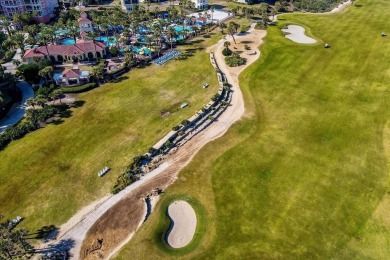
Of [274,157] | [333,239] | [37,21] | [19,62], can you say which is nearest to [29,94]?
[19,62]

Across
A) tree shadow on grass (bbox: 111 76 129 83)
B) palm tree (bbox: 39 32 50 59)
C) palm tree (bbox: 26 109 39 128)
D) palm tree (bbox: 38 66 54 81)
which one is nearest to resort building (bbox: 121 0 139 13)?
palm tree (bbox: 39 32 50 59)

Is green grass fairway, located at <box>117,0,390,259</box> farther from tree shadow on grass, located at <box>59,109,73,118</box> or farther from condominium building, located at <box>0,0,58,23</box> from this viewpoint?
condominium building, located at <box>0,0,58,23</box>

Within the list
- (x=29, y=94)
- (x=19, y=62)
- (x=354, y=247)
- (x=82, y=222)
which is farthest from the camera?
(x=19, y=62)

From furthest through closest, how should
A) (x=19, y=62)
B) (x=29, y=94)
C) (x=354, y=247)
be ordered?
(x=19, y=62) < (x=29, y=94) < (x=354, y=247)

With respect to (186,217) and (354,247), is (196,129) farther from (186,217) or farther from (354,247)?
(354,247)

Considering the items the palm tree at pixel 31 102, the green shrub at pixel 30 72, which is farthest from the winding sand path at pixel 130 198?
the green shrub at pixel 30 72

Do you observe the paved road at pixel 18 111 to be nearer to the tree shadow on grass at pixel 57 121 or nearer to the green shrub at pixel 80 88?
the tree shadow on grass at pixel 57 121

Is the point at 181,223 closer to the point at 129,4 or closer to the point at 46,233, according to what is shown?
the point at 46,233
